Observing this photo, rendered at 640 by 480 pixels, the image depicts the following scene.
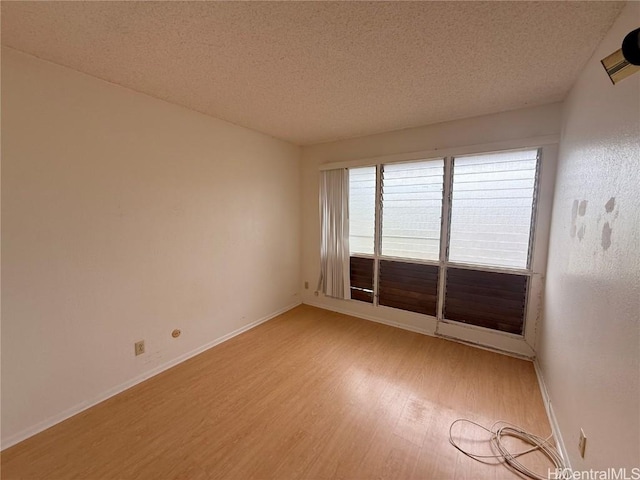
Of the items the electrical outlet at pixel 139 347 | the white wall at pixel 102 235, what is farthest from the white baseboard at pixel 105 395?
the electrical outlet at pixel 139 347

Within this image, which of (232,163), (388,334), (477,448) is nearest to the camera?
(477,448)

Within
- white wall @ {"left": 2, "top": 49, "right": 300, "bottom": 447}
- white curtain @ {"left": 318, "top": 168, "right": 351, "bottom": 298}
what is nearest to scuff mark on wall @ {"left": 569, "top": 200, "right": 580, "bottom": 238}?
white curtain @ {"left": 318, "top": 168, "right": 351, "bottom": 298}

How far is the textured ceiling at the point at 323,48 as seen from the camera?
130 cm

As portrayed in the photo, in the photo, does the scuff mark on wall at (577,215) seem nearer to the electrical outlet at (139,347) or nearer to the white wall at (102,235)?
the white wall at (102,235)

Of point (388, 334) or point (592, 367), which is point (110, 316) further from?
point (592, 367)

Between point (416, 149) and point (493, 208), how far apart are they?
1052 millimetres

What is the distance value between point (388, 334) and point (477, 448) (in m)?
1.55

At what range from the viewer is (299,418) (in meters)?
1.89

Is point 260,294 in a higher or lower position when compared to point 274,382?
higher

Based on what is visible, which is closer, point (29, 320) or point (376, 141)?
point (29, 320)

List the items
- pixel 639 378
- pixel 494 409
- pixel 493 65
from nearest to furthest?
1. pixel 639 378
2. pixel 493 65
3. pixel 494 409

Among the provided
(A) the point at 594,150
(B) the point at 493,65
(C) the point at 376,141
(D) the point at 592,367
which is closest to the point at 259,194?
(C) the point at 376,141

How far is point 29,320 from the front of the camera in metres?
1.72

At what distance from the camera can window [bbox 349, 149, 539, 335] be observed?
2.62 meters
